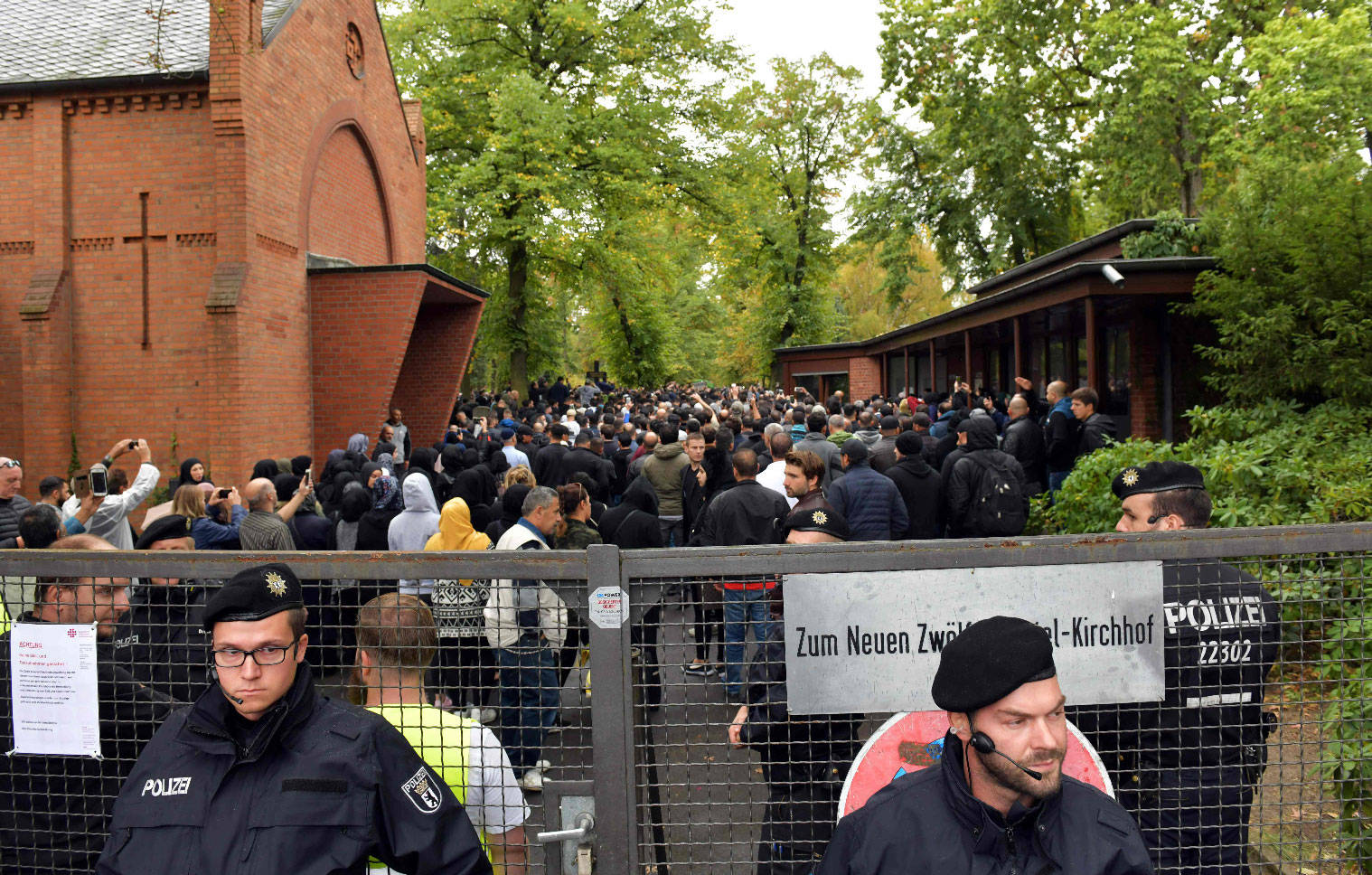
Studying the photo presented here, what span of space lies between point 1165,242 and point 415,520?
40.5ft

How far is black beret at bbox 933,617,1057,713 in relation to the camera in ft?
6.60

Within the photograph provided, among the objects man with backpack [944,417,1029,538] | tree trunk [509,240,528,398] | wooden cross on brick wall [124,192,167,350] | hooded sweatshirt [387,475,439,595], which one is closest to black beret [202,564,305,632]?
hooded sweatshirt [387,475,439,595]

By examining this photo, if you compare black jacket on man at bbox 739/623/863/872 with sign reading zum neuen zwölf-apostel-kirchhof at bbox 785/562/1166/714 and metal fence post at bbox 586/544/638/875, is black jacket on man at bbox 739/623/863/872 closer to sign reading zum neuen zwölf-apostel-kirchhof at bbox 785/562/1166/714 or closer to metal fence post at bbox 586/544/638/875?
sign reading zum neuen zwölf-apostel-kirchhof at bbox 785/562/1166/714

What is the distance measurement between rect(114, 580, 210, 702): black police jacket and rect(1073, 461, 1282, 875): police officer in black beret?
2.70 meters

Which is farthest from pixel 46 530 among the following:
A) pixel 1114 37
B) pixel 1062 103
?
pixel 1062 103

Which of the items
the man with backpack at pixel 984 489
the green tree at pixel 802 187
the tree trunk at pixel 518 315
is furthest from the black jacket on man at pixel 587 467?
the green tree at pixel 802 187

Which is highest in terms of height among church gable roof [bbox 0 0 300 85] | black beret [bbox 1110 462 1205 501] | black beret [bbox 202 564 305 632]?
church gable roof [bbox 0 0 300 85]

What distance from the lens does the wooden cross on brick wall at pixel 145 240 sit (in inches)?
614

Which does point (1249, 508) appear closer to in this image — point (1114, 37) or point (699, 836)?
point (699, 836)

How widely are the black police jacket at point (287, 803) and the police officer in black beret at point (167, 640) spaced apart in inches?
14.1

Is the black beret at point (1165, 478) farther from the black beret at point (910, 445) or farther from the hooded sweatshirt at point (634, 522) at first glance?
the black beret at point (910, 445)

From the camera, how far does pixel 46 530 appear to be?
525 cm

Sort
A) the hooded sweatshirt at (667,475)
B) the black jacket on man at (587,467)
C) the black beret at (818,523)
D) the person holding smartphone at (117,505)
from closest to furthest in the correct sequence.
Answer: the black beret at (818,523) < the person holding smartphone at (117,505) < the hooded sweatshirt at (667,475) < the black jacket on man at (587,467)

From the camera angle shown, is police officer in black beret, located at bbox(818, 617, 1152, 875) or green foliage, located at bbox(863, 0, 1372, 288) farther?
green foliage, located at bbox(863, 0, 1372, 288)
